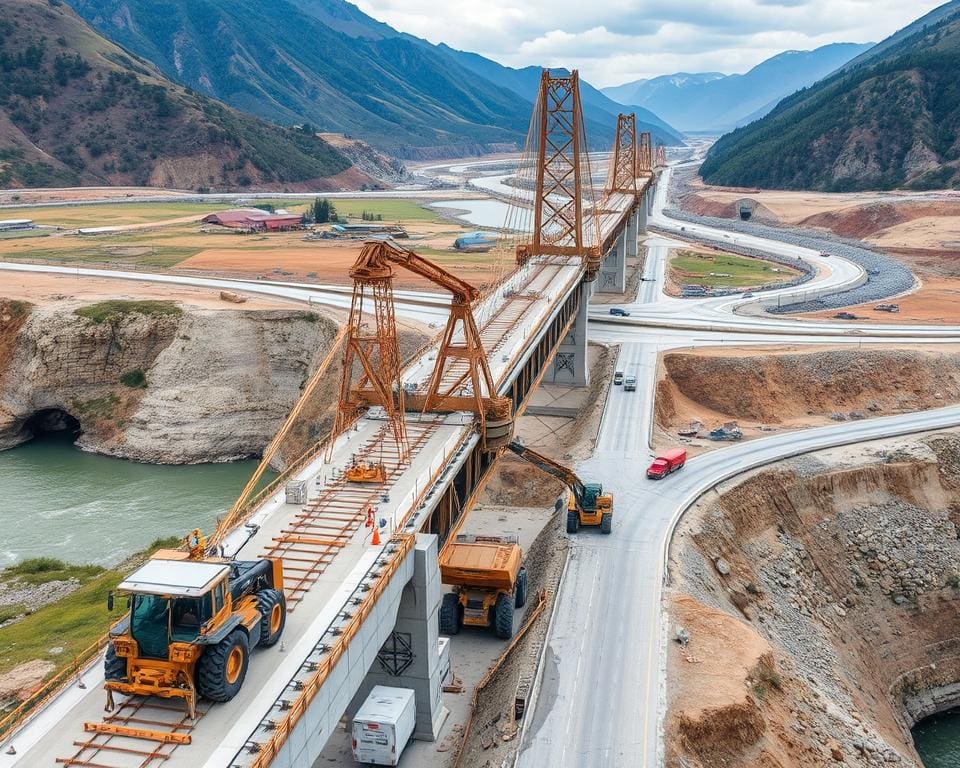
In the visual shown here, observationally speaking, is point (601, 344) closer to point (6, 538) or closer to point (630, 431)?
point (630, 431)

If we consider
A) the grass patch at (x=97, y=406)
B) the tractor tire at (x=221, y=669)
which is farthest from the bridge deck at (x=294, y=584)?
the grass patch at (x=97, y=406)

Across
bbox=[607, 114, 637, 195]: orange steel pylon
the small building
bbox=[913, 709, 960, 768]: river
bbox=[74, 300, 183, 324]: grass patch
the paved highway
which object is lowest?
bbox=[913, 709, 960, 768]: river

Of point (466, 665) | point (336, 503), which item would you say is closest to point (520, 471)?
point (466, 665)

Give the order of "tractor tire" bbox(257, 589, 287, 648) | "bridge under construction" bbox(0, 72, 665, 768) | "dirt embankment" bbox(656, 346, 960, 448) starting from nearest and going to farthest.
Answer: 1. "bridge under construction" bbox(0, 72, 665, 768)
2. "tractor tire" bbox(257, 589, 287, 648)
3. "dirt embankment" bbox(656, 346, 960, 448)

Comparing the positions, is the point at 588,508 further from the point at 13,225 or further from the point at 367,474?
the point at 13,225

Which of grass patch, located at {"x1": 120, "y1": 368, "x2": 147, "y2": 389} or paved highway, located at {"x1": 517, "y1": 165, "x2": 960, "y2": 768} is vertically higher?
paved highway, located at {"x1": 517, "y1": 165, "x2": 960, "y2": 768}

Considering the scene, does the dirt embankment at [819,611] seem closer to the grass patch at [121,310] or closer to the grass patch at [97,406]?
the grass patch at [97,406]

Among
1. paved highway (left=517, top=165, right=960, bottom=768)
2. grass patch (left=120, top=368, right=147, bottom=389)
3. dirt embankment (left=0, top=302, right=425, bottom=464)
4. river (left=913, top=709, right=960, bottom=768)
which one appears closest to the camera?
paved highway (left=517, top=165, right=960, bottom=768)

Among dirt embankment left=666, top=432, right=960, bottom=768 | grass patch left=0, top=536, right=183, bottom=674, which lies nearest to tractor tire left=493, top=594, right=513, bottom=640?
dirt embankment left=666, top=432, right=960, bottom=768

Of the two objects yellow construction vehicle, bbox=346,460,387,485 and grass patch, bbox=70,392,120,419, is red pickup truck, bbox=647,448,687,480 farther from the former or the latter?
grass patch, bbox=70,392,120,419
